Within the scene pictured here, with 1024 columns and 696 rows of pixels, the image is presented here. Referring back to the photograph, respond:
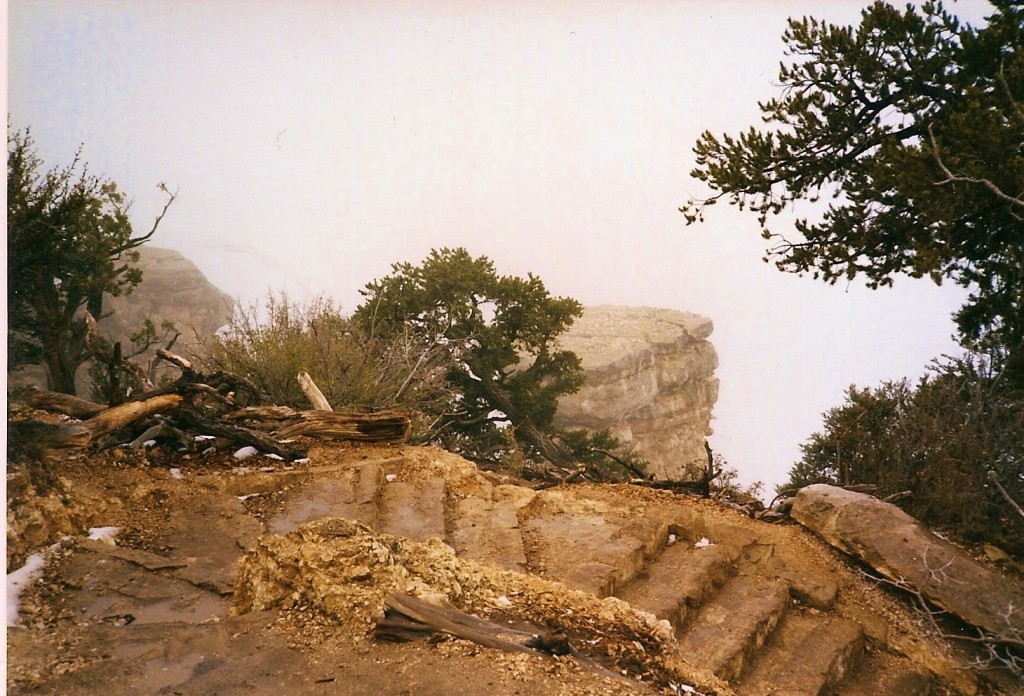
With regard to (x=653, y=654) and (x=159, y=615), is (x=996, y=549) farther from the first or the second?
(x=159, y=615)

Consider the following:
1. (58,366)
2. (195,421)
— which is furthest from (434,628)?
(58,366)

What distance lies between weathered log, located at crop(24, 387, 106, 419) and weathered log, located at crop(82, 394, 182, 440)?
373 mm

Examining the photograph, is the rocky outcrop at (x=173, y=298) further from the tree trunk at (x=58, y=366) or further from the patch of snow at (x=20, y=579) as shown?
the patch of snow at (x=20, y=579)

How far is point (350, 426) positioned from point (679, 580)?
3.24m

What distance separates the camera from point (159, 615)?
282cm

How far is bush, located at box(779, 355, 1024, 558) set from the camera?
202 inches

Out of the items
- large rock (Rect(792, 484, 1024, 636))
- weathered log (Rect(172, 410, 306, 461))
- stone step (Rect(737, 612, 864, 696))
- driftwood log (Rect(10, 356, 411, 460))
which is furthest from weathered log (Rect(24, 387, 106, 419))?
large rock (Rect(792, 484, 1024, 636))

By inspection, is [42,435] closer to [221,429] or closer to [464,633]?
[221,429]

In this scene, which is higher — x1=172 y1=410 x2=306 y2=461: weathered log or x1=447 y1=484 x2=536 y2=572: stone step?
x1=172 y1=410 x2=306 y2=461: weathered log

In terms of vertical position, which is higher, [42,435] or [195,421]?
[195,421]

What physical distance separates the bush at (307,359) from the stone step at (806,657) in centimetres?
453

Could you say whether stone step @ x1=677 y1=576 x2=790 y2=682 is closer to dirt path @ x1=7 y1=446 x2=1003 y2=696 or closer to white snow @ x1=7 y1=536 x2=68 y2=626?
dirt path @ x1=7 y1=446 x2=1003 y2=696

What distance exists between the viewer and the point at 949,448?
215 inches

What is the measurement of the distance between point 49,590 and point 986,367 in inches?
270
